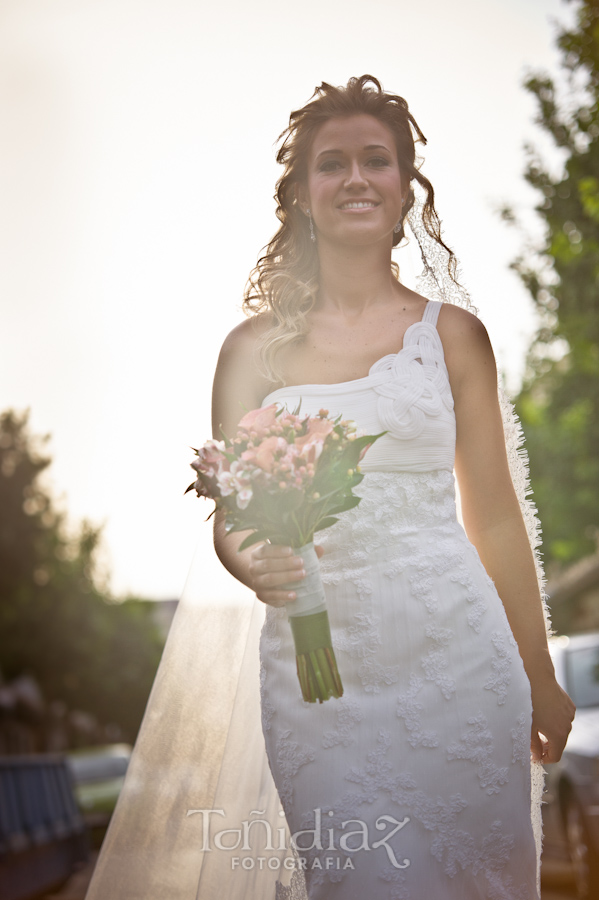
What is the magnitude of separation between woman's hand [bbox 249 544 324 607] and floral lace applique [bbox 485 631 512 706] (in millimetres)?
642

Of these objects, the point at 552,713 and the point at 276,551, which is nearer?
the point at 276,551

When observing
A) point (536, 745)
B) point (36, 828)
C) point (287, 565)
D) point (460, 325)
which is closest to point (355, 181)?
point (460, 325)

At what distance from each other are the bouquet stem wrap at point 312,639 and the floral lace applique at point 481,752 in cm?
40

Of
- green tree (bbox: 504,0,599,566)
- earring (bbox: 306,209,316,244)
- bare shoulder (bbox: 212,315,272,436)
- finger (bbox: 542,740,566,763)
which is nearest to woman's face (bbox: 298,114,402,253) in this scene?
earring (bbox: 306,209,316,244)

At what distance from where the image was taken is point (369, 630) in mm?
2555

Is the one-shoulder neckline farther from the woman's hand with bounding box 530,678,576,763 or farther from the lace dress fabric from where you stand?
the woman's hand with bounding box 530,678,576,763

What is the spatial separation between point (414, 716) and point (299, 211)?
171 centimetres

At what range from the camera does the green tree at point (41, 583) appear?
29.2 m

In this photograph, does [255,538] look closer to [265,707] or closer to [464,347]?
[265,707]

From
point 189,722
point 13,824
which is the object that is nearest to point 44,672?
point 13,824

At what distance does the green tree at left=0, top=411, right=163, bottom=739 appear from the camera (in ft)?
95.7

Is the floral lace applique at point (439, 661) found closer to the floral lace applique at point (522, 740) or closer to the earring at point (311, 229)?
the floral lace applique at point (522, 740)

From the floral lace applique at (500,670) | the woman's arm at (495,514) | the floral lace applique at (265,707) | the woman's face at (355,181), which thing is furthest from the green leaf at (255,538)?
the woman's face at (355,181)

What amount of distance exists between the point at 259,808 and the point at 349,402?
1.38 m
